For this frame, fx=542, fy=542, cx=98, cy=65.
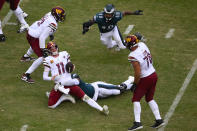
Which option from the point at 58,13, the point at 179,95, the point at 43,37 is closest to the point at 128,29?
the point at 58,13

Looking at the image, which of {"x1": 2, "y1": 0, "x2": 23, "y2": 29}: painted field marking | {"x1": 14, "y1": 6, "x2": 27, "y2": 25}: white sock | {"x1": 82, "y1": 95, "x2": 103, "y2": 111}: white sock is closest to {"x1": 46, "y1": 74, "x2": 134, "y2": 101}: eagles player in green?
{"x1": 82, "y1": 95, "x2": 103, "y2": 111}: white sock

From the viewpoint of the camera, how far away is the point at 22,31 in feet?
48.9

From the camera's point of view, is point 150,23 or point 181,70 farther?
point 150,23

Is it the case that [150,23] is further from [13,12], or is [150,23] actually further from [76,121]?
[76,121]

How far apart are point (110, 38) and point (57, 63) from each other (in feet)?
8.86

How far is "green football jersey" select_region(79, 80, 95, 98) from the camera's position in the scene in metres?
11.6

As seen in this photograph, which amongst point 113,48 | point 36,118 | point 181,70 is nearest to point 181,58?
point 181,70

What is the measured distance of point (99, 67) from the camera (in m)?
13.3

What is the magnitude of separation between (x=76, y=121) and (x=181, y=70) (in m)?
3.32

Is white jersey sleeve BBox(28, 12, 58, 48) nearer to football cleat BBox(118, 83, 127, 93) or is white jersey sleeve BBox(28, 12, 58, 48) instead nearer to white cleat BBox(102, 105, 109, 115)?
football cleat BBox(118, 83, 127, 93)

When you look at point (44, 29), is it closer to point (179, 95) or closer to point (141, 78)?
point (141, 78)

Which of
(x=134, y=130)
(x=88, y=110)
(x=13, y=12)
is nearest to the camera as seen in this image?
(x=134, y=130)

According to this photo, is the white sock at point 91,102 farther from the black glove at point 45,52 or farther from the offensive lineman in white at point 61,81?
the black glove at point 45,52

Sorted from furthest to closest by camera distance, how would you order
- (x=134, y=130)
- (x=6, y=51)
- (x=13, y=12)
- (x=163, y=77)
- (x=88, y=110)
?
(x=13, y=12) → (x=6, y=51) → (x=163, y=77) → (x=88, y=110) → (x=134, y=130)
